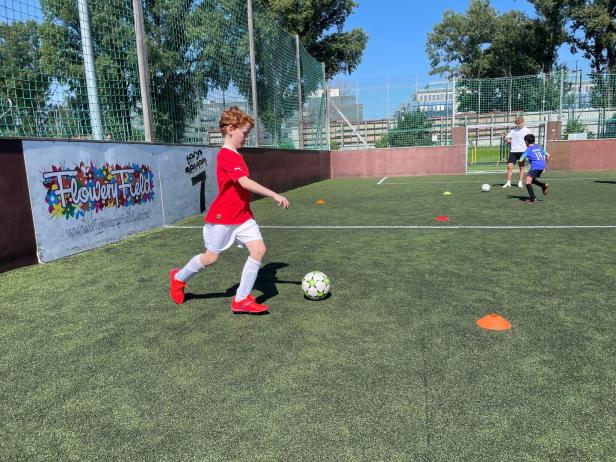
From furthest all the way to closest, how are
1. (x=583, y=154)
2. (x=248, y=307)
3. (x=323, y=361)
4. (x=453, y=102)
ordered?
1. (x=453, y=102)
2. (x=583, y=154)
3. (x=248, y=307)
4. (x=323, y=361)

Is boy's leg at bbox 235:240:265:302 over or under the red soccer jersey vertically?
under

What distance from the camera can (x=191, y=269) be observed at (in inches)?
158

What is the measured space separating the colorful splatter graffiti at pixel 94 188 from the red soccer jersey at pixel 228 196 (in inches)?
→ 126

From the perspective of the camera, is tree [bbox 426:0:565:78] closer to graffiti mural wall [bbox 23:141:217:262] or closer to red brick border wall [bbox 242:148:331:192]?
red brick border wall [bbox 242:148:331:192]

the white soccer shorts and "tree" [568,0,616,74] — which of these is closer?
the white soccer shorts

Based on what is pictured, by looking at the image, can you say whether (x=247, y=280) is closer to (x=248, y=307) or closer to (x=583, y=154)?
(x=248, y=307)

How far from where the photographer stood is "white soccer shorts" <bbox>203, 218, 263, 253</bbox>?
379 cm

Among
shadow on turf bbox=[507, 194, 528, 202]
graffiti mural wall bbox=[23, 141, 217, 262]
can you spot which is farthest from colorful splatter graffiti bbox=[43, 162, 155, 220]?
shadow on turf bbox=[507, 194, 528, 202]

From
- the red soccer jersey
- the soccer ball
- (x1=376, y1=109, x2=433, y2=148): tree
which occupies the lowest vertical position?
the soccer ball

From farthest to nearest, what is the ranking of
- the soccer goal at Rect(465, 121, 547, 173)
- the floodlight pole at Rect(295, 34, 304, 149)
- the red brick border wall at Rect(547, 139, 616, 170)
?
the soccer goal at Rect(465, 121, 547, 173) → the red brick border wall at Rect(547, 139, 616, 170) → the floodlight pole at Rect(295, 34, 304, 149)

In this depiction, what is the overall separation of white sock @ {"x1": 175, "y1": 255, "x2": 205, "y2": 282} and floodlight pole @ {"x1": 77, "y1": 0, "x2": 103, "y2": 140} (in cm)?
399

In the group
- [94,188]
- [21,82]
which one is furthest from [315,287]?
[21,82]

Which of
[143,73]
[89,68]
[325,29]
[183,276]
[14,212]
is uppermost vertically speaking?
[325,29]

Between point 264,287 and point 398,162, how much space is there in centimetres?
1896
